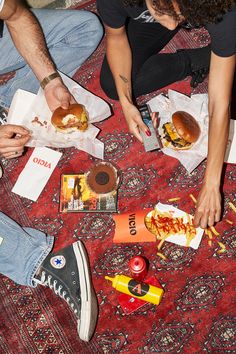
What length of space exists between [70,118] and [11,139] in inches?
13.7

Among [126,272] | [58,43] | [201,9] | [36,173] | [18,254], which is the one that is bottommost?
[126,272]

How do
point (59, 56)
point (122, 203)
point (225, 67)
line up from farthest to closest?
point (59, 56), point (122, 203), point (225, 67)

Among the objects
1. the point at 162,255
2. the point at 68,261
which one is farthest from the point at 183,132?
the point at 68,261

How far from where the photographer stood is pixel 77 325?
7.73 ft

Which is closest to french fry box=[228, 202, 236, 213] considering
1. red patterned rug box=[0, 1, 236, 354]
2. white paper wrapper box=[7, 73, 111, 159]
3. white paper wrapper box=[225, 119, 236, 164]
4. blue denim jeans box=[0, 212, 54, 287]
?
red patterned rug box=[0, 1, 236, 354]

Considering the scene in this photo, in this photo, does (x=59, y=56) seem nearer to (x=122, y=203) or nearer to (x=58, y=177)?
(x=58, y=177)

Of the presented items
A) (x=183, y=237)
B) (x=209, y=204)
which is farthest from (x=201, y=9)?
(x=183, y=237)

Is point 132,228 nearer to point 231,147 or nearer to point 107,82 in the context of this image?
point 231,147

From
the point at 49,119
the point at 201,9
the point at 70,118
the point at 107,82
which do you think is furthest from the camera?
the point at 107,82

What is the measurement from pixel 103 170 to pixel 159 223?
48 cm

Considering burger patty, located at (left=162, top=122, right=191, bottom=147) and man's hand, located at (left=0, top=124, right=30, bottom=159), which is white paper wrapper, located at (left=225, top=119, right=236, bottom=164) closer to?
burger patty, located at (left=162, top=122, right=191, bottom=147)

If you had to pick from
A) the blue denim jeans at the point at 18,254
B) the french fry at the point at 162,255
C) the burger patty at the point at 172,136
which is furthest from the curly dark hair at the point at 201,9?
the blue denim jeans at the point at 18,254

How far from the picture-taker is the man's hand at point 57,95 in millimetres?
2557

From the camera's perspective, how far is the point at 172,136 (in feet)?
8.41
